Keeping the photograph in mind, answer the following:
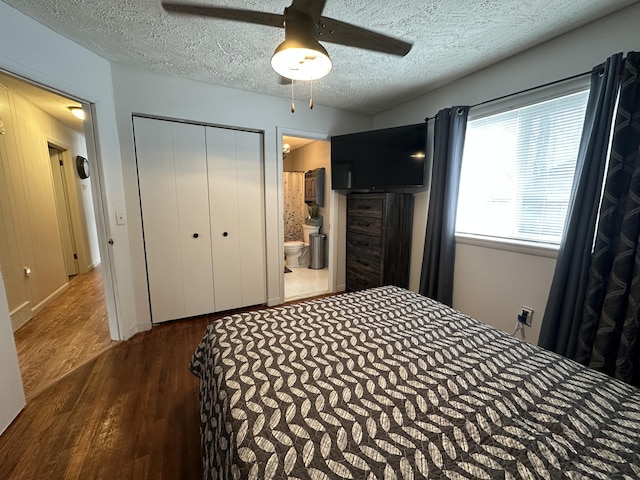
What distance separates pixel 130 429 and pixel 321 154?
158 inches

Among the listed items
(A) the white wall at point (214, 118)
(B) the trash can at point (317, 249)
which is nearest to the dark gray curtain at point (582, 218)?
(A) the white wall at point (214, 118)

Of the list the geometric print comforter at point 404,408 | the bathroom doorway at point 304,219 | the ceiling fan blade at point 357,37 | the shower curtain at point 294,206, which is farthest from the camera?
the shower curtain at point 294,206

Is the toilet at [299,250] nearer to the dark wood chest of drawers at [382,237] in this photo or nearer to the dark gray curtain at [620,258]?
the dark wood chest of drawers at [382,237]

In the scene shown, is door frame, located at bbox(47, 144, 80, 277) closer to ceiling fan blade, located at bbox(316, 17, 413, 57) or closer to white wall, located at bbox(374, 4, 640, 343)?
ceiling fan blade, located at bbox(316, 17, 413, 57)

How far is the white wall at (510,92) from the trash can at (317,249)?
2085 millimetres

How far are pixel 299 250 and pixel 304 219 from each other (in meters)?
0.71

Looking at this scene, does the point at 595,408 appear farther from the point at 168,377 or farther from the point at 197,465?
the point at 168,377

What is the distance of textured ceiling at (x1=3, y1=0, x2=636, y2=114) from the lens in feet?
4.83

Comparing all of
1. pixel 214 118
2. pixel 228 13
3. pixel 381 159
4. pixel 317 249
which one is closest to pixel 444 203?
pixel 381 159

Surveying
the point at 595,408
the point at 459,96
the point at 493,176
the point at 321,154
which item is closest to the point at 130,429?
the point at 595,408

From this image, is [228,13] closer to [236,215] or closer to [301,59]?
[301,59]

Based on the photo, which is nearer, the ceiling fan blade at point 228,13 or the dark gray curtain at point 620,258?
the ceiling fan blade at point 228,13

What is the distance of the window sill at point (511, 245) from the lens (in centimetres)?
186

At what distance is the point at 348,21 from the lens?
161 cm
